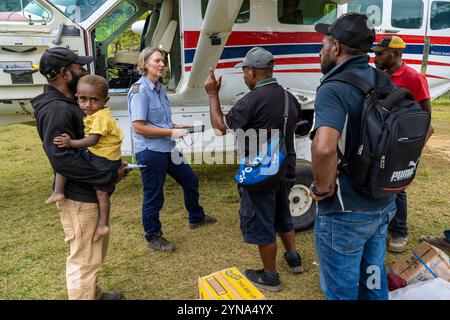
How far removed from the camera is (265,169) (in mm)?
2631

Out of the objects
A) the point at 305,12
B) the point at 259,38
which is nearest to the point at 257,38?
the point at 259,38

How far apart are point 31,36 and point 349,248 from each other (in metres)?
3.50

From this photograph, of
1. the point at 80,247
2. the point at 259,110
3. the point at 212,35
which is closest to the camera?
the point at 80,247

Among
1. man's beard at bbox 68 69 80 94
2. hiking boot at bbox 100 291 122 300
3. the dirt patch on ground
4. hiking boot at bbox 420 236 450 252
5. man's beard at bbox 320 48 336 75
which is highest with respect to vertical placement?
man's beard at bbox 320 48 336 75

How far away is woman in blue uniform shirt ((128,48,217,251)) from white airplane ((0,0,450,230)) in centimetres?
69

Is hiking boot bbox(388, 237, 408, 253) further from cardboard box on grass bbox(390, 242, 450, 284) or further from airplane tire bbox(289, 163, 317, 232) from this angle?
airplane tire bbox(289, 163, 317, 232)

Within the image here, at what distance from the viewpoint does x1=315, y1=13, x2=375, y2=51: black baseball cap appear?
6.12ft

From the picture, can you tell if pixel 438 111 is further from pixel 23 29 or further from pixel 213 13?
pixel 23 29

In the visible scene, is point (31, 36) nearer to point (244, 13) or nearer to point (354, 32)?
point (244, 13)

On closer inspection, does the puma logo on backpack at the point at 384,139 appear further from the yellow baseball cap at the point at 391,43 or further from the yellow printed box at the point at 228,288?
the yellow baseball cap at the point at 391,43

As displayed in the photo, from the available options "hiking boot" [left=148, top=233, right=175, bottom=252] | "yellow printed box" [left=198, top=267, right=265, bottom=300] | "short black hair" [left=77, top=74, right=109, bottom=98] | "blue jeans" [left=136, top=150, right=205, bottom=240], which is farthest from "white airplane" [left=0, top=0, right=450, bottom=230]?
"yellow printed box" [left=198, top=267, right=265, bottom=300]

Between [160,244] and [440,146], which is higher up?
[160,244]

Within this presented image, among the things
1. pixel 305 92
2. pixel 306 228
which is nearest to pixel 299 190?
pixel 306 228
